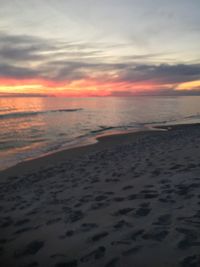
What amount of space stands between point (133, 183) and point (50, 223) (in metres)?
2.49

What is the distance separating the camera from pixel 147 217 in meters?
4.36

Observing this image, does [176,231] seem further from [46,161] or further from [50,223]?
[46,161]

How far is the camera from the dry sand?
345 cm

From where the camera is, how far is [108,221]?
14.8 feet

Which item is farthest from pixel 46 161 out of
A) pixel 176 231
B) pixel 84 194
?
pixel 176 231

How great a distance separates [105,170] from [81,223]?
4.45 metres

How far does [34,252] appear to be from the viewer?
404 centimetres

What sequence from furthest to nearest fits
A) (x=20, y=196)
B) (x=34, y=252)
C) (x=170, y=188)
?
(x=20, y=196), (x=170, y=188), (x=34, y=252)

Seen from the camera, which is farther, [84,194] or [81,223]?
[84,194]

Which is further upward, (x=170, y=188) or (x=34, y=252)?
(x=170, y=188)

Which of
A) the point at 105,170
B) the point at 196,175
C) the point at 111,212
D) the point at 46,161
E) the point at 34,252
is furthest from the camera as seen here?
the point at 46,161

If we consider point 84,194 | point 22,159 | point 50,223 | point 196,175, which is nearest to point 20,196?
point 84,194

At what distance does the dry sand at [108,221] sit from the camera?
3451 millimetres

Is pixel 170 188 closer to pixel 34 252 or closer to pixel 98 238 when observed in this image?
pixel 98 238
